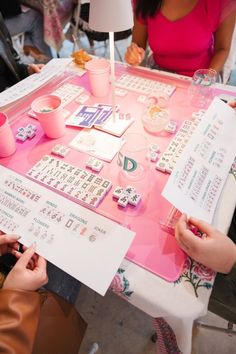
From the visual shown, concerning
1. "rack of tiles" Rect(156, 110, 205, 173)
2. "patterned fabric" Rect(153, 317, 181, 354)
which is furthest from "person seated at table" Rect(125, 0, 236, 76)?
"patterned fabric" Rect(153, 317, 181, 354)

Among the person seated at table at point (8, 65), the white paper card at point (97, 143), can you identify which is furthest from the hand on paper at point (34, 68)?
the white paper card at point (97, 143)

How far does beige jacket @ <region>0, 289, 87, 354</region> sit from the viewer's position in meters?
0.52

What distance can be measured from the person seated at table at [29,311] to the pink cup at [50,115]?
361mm

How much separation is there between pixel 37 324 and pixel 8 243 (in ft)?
0.63

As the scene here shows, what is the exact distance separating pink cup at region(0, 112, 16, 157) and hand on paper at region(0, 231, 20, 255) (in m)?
0.27

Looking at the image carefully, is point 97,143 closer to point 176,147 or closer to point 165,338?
point 176,147

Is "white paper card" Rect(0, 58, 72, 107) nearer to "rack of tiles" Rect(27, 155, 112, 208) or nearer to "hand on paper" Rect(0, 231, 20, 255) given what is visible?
"rack of tiles" Rect(27, 155, 112, 208)

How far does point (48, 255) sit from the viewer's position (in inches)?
22.1

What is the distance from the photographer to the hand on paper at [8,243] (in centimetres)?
58

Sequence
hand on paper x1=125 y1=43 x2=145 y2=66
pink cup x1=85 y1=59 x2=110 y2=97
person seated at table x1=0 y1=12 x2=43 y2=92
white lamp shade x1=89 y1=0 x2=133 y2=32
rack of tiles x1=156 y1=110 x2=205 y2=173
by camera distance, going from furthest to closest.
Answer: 1. person seated at table x1=0 y1=12 x2=43 y2=92
2. hand on paper x1=125 y1=43 x2=145 y2=66
3. pink cup x1=85 y1=59 x2=110 y2=97
4. rack of tiles x1=156 y1=110 x2=205 y2=173
5. white lamp shade x1=89 y1=0 x2=133 y2=32

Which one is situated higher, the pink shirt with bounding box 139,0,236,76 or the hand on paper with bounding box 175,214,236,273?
the pink shirt with bounding box 139,0,236,76

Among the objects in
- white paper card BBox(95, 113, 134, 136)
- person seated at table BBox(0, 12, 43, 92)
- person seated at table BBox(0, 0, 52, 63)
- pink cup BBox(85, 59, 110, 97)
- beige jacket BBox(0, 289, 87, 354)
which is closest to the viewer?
beige jacket BBox(0, 289, 87, 354)

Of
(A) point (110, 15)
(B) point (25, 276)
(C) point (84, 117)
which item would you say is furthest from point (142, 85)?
(B) point (25, 276)

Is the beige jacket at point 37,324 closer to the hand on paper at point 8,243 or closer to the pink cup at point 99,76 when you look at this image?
the hand on paper at point 8,243
